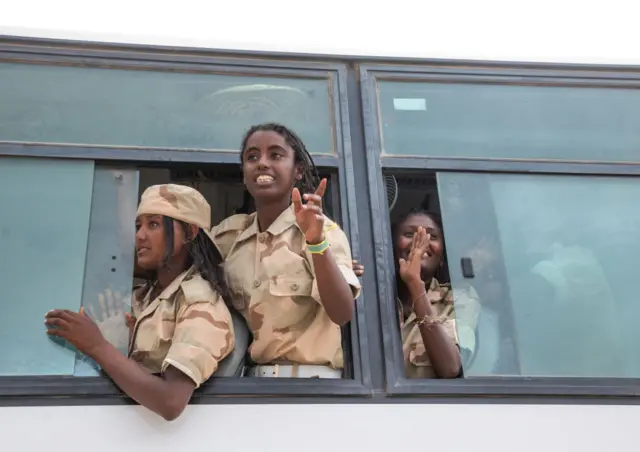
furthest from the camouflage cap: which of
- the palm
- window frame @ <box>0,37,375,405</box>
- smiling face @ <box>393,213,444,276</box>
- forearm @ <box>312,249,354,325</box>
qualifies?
smiling face @ <box>393,213,444,276</box>

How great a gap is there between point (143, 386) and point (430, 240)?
117 centimetres

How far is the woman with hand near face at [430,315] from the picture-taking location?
2.30 m

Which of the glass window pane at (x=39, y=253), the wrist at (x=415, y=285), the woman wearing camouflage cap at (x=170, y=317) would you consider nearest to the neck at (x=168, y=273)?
the woman wearing camouflage cap at (x=170, y=317)

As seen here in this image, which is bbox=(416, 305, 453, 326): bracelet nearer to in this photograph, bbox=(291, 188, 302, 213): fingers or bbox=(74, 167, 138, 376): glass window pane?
bbox=(291, 188, 302, 213): fingers

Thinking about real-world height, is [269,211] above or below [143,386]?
above

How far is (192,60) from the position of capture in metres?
2.67

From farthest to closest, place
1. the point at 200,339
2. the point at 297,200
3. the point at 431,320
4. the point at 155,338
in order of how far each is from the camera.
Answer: the point at 431,320 → the point at 155,338 → the point at 200,339 → the point at 297,200

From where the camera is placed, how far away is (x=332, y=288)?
2.06 m

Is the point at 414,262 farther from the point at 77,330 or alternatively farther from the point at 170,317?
the point at 77,330

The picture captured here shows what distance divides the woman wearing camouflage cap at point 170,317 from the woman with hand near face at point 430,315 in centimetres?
57

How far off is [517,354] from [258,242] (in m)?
0.82

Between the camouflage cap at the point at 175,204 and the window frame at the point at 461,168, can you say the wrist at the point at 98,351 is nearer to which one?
the camouflage cap at the point at 175,204

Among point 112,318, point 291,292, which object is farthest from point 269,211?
point 112,318

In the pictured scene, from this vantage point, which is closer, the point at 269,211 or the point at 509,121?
the point at 269,211
